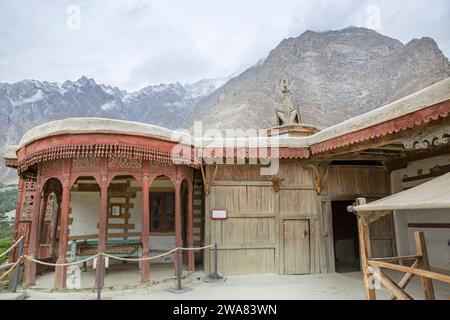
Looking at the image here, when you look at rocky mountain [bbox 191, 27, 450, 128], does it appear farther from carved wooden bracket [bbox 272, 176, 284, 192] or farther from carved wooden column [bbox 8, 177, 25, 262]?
carved wooden column [bbox 8, 177, 25, 262]

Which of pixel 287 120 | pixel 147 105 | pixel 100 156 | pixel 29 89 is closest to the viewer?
pixel 100 156

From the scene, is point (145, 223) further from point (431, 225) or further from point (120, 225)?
point (431, 225)

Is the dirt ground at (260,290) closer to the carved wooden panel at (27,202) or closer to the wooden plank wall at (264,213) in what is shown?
the wooden plank wall at (264,213)

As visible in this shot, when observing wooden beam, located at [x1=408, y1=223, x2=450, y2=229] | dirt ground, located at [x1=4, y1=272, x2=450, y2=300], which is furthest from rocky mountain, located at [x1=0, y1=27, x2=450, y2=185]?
dirt ground, located at [x1=4, y1=272, x2=450, y2=300]

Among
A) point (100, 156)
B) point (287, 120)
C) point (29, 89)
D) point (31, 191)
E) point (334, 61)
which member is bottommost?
point (31, 191)

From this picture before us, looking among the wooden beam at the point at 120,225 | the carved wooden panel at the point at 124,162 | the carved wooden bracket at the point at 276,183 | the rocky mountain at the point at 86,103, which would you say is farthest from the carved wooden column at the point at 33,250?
the rocky mountain at the point at 86,103

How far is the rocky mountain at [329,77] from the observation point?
172 ft

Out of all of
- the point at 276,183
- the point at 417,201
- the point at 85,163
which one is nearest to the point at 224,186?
the point at 276,183

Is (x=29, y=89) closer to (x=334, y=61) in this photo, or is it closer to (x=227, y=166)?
(x=334, y=61)

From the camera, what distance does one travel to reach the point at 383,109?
18.9 feet

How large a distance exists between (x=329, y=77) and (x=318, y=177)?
61278 millimetres
